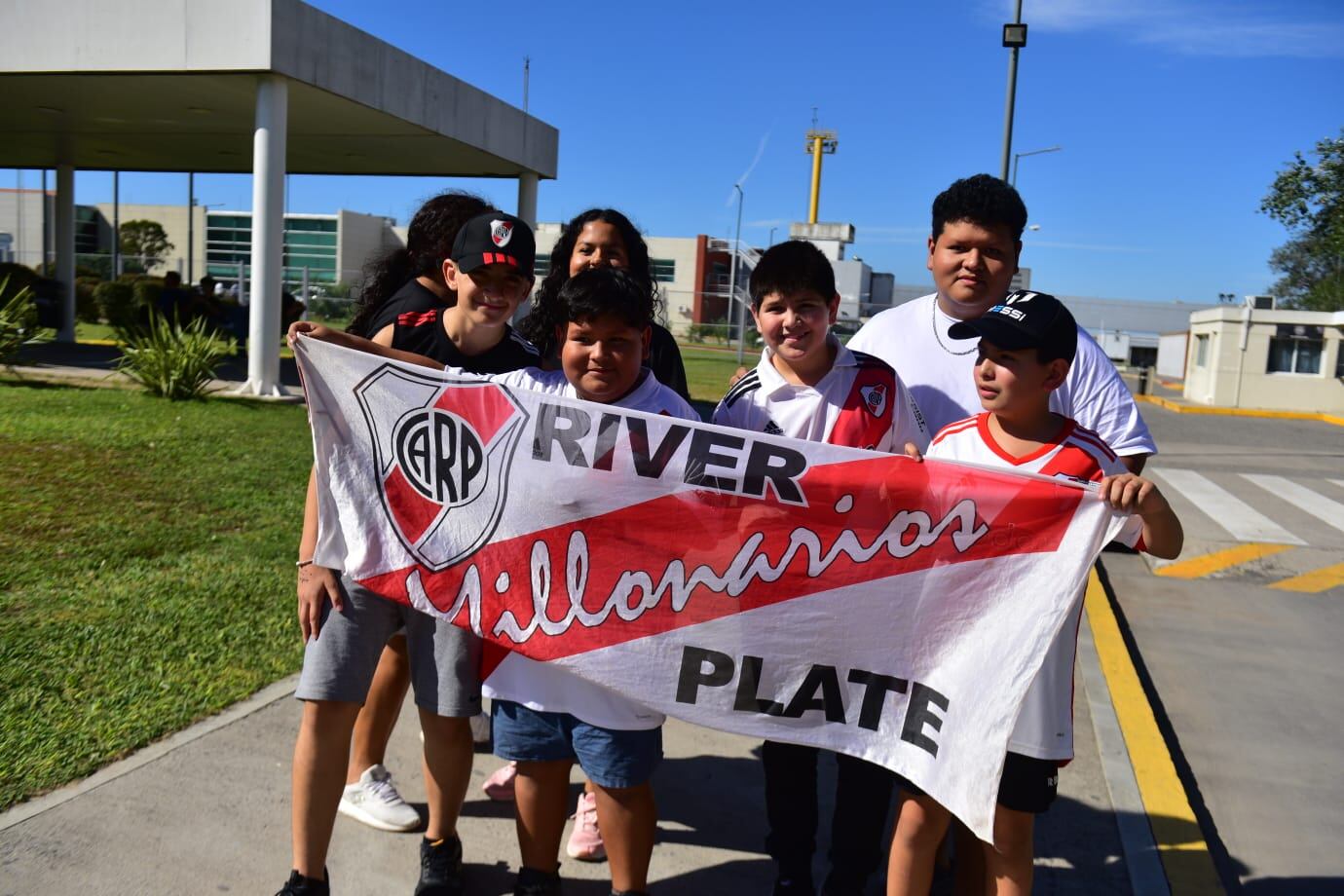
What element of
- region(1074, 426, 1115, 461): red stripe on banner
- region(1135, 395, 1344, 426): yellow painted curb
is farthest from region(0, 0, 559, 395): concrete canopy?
region(1135, 395, 1344, 426): yellow painted curb

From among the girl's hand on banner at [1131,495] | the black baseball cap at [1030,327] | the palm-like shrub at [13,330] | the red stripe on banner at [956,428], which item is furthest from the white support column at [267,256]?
the girl's hand on banner at [1131,495]

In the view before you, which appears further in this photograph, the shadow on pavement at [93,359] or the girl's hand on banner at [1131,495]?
the shadow on pavement at [93,359]

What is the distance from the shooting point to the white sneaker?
11.7 ft

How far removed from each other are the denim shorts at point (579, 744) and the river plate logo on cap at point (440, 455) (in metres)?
0.50

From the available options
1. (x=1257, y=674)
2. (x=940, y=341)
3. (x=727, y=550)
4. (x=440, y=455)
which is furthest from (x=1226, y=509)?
(x=440, y=455)

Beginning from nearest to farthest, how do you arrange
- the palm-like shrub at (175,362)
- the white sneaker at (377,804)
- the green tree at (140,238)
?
the white sneaker at (377,804) → the palm-like shrub at (175,362) → the green tree at (140,238)

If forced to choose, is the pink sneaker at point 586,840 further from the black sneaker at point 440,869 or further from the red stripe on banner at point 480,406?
the red stripe on banner at point 480,406

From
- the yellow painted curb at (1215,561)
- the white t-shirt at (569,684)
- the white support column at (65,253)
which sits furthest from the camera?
the white support column at (65,253)

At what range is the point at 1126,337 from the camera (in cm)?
5525

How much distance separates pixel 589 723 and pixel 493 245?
4.63ft

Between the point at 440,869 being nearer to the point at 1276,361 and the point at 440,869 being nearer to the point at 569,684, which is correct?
the point at 569,684

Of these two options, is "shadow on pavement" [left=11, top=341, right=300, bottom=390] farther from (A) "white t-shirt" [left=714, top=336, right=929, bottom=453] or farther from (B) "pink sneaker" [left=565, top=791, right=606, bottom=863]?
(A) "white t-shirt" [left=714, top=336, right=929, bottom=453]

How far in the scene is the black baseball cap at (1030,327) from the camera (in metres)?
2.72

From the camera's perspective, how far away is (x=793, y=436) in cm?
312
